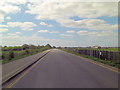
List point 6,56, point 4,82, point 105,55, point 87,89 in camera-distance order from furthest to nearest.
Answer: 1. point 6,56
2. point 105,55
3. point 4,82
4. point 87,89

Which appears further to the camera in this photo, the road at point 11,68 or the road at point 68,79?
the road at point 11,68

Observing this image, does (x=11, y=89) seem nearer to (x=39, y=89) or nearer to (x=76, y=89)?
(x=39, y=89)

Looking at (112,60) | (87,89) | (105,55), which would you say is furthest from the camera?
(105,55)

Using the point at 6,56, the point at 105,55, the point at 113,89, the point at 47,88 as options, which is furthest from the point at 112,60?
the point at 6,56

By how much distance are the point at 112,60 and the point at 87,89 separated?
1405 centimetres

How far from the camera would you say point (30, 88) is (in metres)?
6.04

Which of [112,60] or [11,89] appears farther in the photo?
[112,60]

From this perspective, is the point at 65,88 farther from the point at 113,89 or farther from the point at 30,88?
the point at 113,89

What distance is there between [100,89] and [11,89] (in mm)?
3901

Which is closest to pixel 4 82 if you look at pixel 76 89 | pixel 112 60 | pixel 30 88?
pixel 30 88

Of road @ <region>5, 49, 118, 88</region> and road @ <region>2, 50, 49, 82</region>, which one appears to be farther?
road @ <region>2, 50, 49, 82</region>

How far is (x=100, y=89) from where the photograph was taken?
5762 millimetres

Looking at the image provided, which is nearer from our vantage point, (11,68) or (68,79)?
(68,79)

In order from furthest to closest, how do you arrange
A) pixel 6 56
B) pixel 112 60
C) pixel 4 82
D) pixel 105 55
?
pixel 6 56 → pixel 105 55 → pixel 112 60 → pixel 4 82
